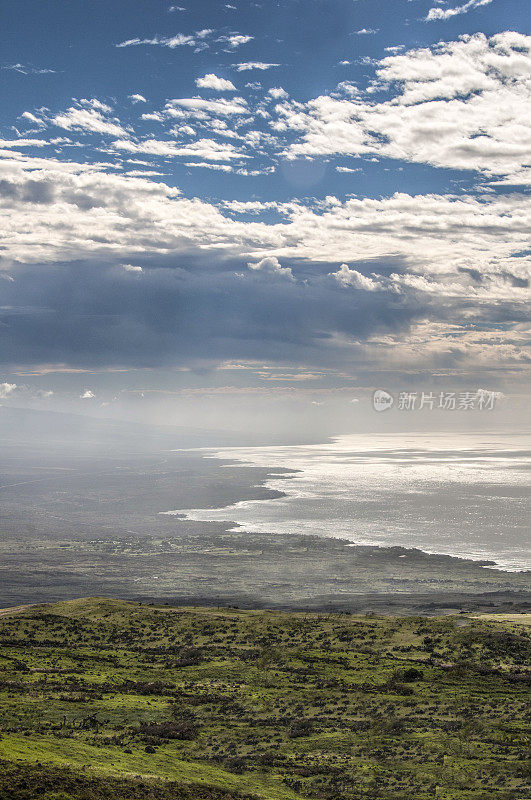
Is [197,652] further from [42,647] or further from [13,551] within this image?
[13,551]

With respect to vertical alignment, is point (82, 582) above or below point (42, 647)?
below

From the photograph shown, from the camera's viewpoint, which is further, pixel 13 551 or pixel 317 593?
pixel 13 551

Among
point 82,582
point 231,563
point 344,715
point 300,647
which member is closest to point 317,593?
point 231,563

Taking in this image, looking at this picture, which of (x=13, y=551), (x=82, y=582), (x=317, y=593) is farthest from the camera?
(x=13, y=551)

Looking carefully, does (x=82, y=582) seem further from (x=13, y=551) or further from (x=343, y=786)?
(x=343, y=786)

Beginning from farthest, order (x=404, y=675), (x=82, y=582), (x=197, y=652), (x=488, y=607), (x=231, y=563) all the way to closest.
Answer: (x=231, y=563), (x=82, y=582), (x=488, y=607), (x=197, y=652), (x=404, y=675)

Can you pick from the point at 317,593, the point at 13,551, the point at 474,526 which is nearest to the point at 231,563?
the point at 317,593
